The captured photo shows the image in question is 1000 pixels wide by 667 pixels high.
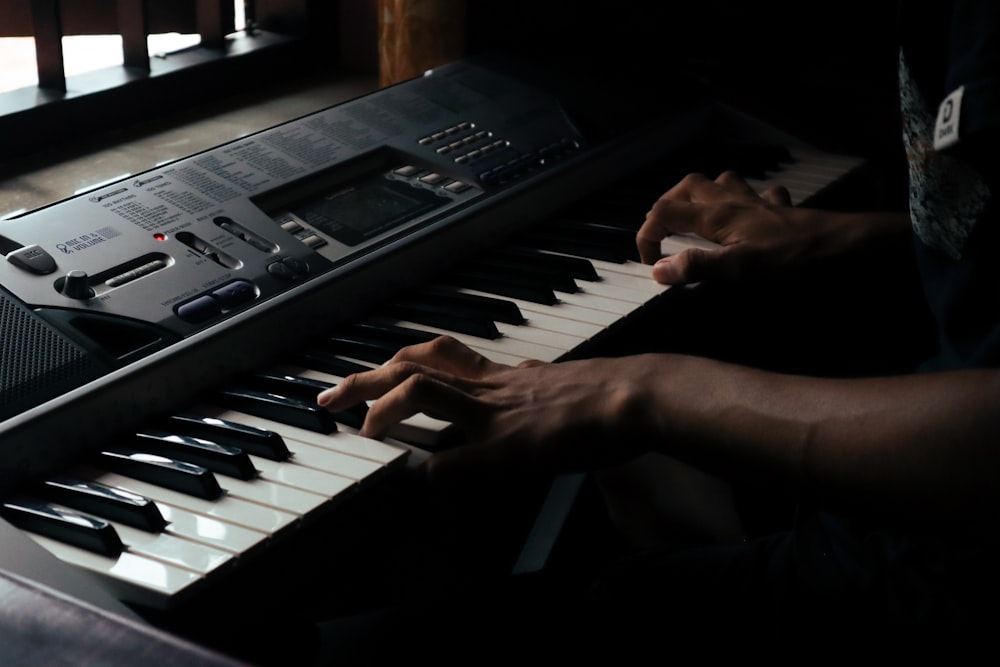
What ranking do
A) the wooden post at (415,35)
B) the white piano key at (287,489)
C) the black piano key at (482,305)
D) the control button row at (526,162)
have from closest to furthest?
the white piano key at (287,489) → the black piano key at (482,305) → the control button row at (526,162) → the wooden post at (415,35)

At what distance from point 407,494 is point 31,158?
2.62 ft

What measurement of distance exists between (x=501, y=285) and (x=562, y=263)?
0.09m

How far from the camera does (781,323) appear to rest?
196 cm

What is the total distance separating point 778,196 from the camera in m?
1.50

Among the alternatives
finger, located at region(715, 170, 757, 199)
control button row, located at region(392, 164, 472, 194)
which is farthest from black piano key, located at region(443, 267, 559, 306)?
finger, located at region(715, 170, 757, 199)

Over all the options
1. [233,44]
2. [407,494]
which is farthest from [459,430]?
[233,44]

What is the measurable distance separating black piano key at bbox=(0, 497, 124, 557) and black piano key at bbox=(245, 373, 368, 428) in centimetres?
24

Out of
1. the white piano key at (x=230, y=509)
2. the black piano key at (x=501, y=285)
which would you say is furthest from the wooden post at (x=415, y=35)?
the white piano key at (x=230, y=509)

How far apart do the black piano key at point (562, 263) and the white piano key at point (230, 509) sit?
57 centimetres

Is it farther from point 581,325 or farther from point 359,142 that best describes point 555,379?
point 359,142

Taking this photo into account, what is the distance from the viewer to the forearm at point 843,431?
32.3 inches

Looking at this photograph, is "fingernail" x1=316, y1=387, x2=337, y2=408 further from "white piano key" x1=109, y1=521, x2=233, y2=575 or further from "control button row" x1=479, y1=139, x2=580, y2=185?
"control button row" x1=479, y1=139, x2=580, y2=185

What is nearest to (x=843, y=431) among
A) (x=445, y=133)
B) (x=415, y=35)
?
(x=445, y=133)

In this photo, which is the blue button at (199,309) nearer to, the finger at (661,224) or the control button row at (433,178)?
the control button row at (433,178)
